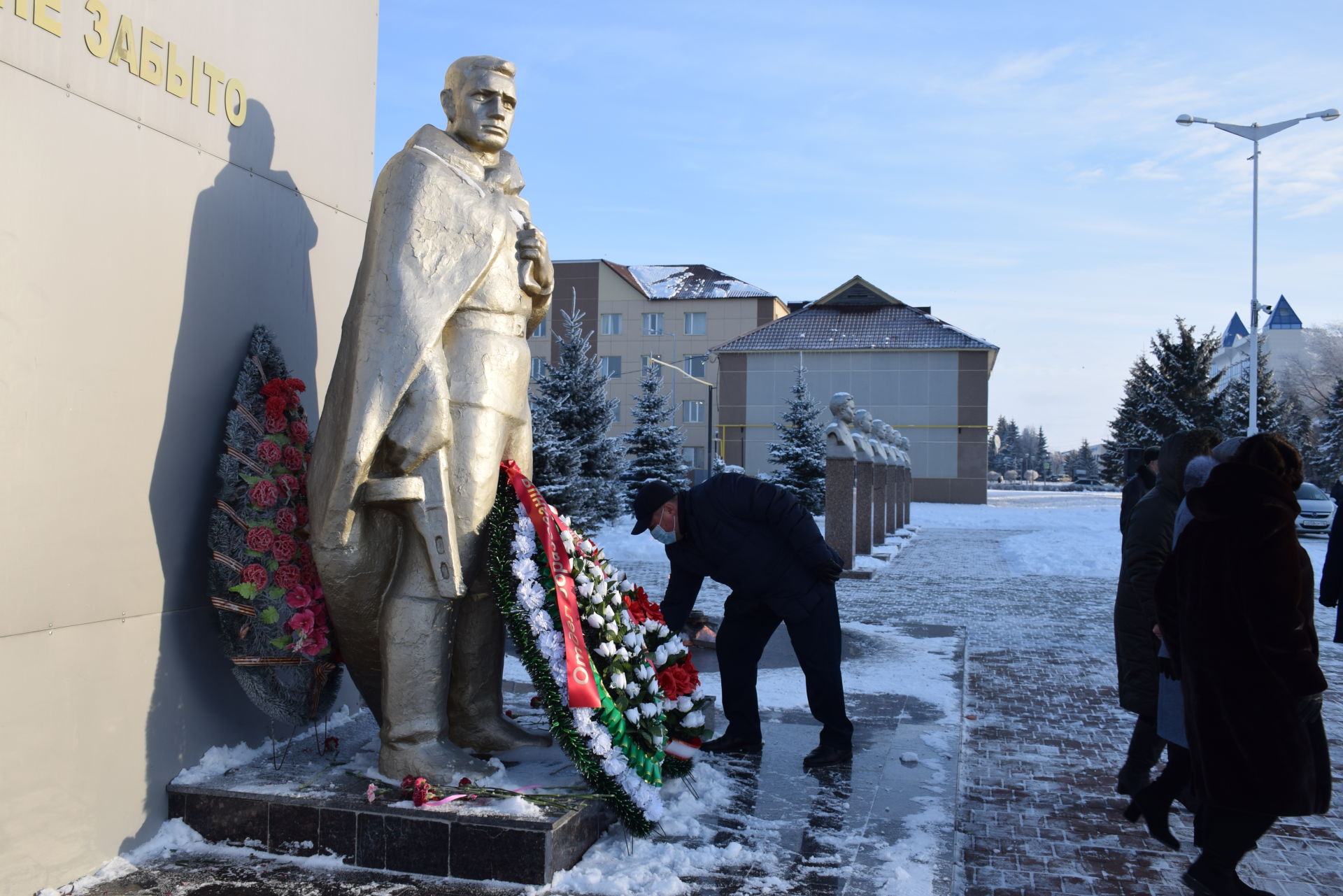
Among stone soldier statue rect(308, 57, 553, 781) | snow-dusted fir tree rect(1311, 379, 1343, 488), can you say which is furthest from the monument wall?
snow-dusted fir tree rect(1311, 379, 1343, 488)

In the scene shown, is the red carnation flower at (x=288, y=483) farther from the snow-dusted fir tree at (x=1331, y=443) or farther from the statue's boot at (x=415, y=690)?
the snow-dusted fir tree at (x=1331, y=443)

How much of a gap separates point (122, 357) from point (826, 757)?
351cm

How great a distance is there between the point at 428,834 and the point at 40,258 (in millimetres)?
2285

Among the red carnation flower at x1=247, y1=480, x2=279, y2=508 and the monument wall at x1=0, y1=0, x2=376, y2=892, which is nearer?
the monument wall at x1=0, y1=0, x2=376, y2=892

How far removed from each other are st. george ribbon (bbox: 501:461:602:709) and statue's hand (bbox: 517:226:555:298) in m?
0.75

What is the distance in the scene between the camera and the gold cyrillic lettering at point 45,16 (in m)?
3.54

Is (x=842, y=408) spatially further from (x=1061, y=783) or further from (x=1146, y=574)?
(x=1146, y=574)

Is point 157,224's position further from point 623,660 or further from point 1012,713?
point 1012,713

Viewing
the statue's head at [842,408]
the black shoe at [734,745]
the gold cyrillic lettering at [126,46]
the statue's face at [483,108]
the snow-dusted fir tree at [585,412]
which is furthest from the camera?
the snow-dusted fir tree at [585,412]

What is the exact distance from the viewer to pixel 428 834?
12.6 feet

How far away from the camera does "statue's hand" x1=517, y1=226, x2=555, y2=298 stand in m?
4.57

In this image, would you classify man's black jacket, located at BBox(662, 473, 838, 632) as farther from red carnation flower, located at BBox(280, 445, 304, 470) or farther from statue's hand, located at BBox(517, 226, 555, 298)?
red carnation flower, located at BBox(280, 445, 304, 470)

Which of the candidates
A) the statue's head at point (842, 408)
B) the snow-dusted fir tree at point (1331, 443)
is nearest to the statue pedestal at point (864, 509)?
the statue's head at point (842, 408)

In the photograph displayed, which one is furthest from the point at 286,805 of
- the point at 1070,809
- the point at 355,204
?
the point at 1070,809
